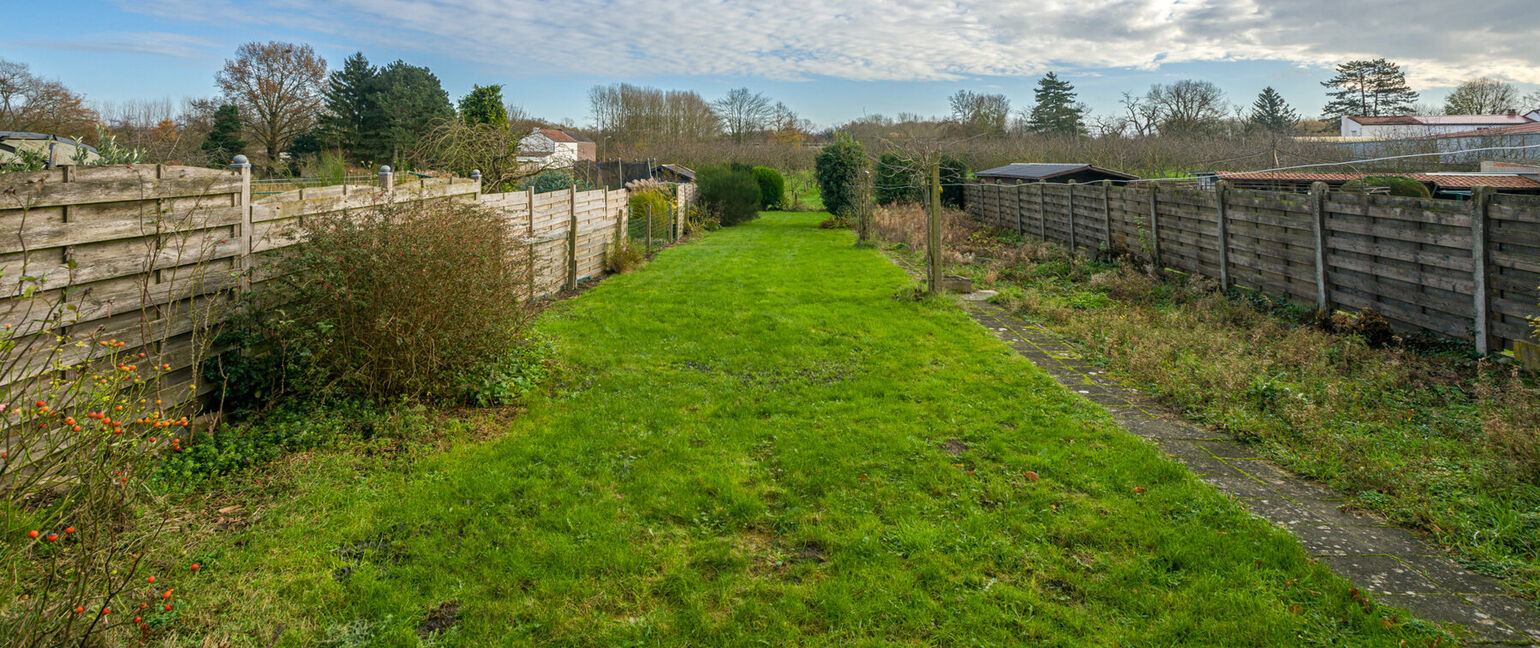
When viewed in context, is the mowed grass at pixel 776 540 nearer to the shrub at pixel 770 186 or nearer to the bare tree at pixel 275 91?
the shrub at pixel 770 186

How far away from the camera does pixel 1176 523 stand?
150 inches

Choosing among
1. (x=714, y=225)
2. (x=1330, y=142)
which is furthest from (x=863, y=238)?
(x=1330, y=142)

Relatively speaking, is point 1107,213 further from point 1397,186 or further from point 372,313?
point 372,313

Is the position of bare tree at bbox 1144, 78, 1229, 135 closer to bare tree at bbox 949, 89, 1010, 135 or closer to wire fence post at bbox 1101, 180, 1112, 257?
bare tree at bbox 949, 89, 1010, 135

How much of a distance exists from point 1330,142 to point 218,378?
33.1 m

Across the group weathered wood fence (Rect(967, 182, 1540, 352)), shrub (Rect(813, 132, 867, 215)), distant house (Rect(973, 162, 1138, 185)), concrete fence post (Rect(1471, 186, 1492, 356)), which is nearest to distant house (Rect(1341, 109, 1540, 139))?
distant house (Rect(973, 162, 1138, 185))

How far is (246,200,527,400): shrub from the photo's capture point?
500 cm

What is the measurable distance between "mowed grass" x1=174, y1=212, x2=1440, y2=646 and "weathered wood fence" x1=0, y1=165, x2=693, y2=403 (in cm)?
111

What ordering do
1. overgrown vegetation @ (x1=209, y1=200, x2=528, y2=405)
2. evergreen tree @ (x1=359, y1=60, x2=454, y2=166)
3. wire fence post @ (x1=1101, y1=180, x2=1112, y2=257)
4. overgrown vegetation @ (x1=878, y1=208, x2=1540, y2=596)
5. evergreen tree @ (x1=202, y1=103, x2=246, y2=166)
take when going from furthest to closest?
evergreen tree @ (x1=359, y1=60, x2=454, y2=166) → evergreen tree @ (x1=202, y1=103, x2=246, y2=166) → wire fence post @ (x1=1101, y1=180, x2=1112, y2=257) → overgrown vegetation @ (x1=209, y1=200, x2=528, y2=405) → overgrown vegetation @ (x1=878, y1=208, x2=1540, y2=596)

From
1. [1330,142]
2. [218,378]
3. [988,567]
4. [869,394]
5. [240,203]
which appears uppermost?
[1330,142]

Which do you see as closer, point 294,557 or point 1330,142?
point 294,557

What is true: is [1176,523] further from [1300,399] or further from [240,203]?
[240,203]

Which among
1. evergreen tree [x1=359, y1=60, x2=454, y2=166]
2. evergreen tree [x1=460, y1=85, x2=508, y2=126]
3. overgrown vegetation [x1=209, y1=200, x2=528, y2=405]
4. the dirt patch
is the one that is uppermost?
evergreen tree [x1=359, y1=60, x2=454, y2=166]

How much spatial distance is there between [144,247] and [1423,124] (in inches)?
1689
